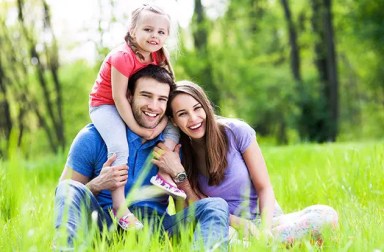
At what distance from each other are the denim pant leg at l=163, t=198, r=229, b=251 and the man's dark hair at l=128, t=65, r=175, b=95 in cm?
83

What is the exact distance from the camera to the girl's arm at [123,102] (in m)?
3.73

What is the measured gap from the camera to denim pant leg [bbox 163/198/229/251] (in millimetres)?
3122

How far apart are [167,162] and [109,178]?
15.2 inches

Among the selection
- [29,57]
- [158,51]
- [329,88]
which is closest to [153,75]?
[158,51]

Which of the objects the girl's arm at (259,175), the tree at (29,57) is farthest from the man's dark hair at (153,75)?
the tree at (29,57)

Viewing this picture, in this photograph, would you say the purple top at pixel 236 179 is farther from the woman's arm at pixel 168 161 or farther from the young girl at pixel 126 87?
the young girl at pixel 126 87

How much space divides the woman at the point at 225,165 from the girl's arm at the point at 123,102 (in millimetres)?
150

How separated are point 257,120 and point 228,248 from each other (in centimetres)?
1956

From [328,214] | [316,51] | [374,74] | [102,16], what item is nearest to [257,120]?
[316,51]

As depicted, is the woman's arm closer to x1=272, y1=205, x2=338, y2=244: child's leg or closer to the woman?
the woman

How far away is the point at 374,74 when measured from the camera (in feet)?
77.2

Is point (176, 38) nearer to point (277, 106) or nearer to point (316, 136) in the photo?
point (316, 136)

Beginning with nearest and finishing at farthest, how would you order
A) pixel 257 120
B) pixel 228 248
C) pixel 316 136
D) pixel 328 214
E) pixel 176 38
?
pixel 228 248, pixel 328 214, pixel 176 38, pixel 316 136, pixel 257 120

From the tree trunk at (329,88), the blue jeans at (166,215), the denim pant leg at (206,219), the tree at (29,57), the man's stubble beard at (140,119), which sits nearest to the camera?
the blue jeans at (166,215)
